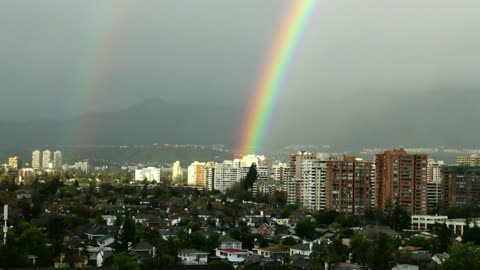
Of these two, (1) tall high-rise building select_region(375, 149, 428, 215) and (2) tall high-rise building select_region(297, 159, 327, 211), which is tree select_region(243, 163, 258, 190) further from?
(1) tall high-rise building select_region(375, 149, 428, 215)

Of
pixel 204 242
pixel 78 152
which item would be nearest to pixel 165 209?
pixel 204 242

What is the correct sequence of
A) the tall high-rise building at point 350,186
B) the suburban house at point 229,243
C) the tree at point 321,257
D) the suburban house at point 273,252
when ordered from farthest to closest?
the tall high-rise building at point 350,186 → the suburban house at point 229,243 → the suburban house at point 273,252 → the tree at point 321,257

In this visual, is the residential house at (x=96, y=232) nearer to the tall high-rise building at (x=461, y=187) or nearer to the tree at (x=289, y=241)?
the tree at (x=289, y=241)

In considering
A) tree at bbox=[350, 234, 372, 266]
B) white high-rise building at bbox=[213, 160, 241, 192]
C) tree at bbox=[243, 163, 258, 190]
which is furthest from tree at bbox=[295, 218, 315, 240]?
white high-rise building at bbox=[213, 160, 241, 192]

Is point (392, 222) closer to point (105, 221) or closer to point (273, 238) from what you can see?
point (273, 238)

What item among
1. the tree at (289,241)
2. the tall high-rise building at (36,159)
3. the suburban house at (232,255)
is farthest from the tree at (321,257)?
the tall high-rise building at (36,159)

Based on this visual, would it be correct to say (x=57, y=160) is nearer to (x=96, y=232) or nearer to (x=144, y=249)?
(x=96, y=232)
